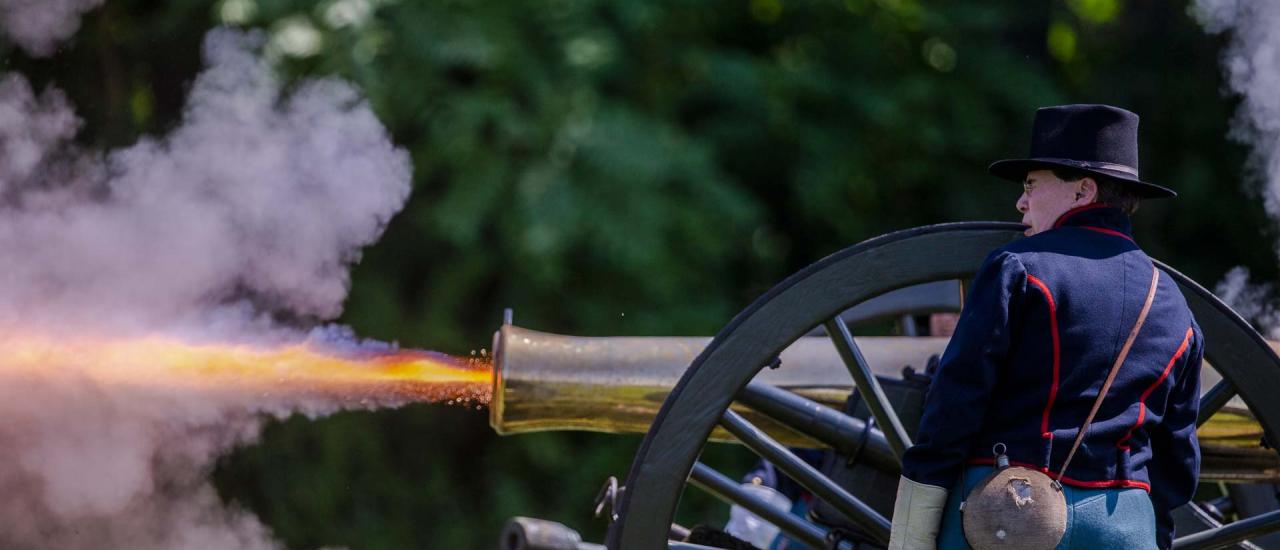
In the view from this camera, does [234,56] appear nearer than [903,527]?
No

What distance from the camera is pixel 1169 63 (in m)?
6.36

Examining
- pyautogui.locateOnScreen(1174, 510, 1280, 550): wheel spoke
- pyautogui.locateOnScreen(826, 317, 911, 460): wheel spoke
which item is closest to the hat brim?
pyautogui.locateOnScreen(826, 317, 911, 460): wheel spoke

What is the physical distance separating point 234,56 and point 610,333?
173cm

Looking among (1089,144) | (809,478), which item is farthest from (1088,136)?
(809,478)

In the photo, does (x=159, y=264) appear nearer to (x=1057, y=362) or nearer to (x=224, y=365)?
(x=224, y=365)

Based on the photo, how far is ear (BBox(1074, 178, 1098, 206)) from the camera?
2471 mm

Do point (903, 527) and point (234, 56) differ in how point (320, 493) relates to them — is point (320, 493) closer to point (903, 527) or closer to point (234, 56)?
point (234, 56)

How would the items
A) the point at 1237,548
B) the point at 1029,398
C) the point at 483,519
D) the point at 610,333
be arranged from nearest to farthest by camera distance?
the point at 1029,398 → the point at 1237,548 → the point at 610,333 → the point at 483,519

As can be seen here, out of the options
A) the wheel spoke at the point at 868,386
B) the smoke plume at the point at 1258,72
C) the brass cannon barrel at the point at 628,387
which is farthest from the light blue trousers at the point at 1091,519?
the smoke plume at the point at 1258,72

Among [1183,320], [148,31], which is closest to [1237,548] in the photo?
[1183,320]

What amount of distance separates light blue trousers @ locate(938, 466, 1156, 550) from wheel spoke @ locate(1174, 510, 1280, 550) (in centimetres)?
37

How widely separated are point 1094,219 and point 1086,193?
0.16ft

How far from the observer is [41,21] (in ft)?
17.3

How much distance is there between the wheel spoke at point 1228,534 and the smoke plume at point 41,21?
A: 386 centimetres
